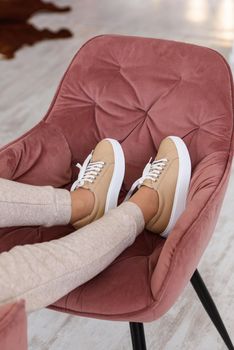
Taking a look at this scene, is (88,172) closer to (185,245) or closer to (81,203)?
(81,203)

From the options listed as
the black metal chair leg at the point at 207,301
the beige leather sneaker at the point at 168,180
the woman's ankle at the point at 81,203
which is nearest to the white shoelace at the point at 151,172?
the beige leather sneaker at the point at 168,180

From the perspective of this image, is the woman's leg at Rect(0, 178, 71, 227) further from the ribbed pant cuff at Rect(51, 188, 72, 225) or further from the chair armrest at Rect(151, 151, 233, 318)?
the chair armrest at Rect(151, 151, 233, 318)

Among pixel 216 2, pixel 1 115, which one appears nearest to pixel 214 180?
pixel 1 115

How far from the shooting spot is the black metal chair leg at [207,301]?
122cm

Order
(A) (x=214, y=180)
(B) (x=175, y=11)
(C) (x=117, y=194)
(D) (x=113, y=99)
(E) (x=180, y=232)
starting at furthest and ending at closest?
(B) (x=175, y=11)
(D) (x=113, y=99)
(C) (x=117, y=194)
(A) (x=214, y=180)
(E) (x=180, y=232)

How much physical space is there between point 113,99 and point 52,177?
243 millimetres

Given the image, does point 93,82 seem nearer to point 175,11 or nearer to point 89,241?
point 89,241

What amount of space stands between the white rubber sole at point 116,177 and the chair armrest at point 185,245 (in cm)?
21

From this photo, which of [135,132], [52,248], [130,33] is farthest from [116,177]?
[130,33]

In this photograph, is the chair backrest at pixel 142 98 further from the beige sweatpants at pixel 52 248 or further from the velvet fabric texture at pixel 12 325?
the velvet fabric texture at pixel 12 325

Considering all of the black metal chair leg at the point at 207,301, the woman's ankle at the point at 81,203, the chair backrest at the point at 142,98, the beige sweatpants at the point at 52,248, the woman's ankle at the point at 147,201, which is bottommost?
the black metal chair leg at the point at 207,301

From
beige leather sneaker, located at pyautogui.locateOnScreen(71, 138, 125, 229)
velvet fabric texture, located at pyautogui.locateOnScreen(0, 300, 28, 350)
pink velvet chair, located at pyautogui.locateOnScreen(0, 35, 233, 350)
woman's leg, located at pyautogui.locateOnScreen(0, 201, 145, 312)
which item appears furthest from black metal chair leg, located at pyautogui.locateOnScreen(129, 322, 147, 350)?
velvet fabric texture, located at pyautogui.locateOnScreen(0, 300, 28, 350)

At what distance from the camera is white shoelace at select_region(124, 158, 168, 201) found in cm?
122

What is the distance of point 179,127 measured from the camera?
4.17 feet
